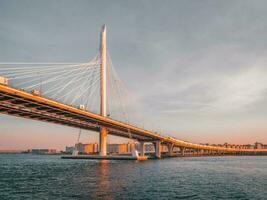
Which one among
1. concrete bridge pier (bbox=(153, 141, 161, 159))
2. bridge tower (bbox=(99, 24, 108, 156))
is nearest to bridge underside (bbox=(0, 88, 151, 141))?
bridge tower (bbox=(99, 24, 108, 156))

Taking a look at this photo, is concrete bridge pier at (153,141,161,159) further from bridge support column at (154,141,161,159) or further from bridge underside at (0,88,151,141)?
bridge underside at (0,88,151,141)

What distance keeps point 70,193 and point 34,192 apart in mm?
3822

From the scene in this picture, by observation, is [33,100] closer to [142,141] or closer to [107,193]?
[107,193]

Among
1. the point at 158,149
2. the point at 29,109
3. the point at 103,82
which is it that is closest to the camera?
the point at 29,109

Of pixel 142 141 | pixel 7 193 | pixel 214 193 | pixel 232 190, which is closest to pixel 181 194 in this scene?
pixel 214 193

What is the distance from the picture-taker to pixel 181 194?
29.8 metres

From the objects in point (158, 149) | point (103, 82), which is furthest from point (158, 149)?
point (103, 82)

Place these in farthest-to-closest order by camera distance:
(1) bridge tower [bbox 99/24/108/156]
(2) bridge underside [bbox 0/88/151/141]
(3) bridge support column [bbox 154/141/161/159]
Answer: (3) bridge support column [bbox 154/141/161/159]
(1) bridge tower [bbox 99/24/108/156]
(2) bridge underside [bbox 0/88/151/141]

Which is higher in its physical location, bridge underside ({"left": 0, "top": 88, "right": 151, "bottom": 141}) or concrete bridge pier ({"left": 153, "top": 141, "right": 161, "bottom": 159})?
bridge underside ({"left": 0, "top": 88, "right": 151, "bottom": 141})

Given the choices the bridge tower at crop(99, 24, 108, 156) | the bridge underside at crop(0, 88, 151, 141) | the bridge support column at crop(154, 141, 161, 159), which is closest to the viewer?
the bridge underside at crop(0, 88, 151, 141)

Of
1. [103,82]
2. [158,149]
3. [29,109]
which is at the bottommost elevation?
[158,149]

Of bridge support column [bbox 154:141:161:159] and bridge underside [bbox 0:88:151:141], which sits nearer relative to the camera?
bridge underside [bbox 0:88:151:141]

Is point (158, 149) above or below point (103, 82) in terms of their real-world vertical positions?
below

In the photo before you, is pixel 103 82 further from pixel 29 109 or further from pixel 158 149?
pixel 158 149
